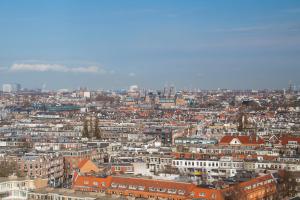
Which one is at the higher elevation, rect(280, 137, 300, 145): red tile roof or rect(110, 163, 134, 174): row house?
rect(280, 137, 300, 145): red tile roof

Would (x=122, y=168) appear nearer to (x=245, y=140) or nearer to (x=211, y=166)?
(x=211, y=166)

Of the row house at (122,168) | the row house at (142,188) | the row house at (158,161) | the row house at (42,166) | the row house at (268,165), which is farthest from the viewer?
the row house at (158,161)

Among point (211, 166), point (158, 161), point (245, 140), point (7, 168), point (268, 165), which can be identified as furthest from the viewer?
point (245, 140)

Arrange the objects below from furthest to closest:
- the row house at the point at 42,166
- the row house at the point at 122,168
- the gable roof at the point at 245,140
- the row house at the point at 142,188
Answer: the gable roof at the point at 245,140
the row house at the point at 42,166
the row house at the point at 122,168
the row house at the point at 142,188

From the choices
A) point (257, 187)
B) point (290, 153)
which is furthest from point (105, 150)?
point (257, 187)

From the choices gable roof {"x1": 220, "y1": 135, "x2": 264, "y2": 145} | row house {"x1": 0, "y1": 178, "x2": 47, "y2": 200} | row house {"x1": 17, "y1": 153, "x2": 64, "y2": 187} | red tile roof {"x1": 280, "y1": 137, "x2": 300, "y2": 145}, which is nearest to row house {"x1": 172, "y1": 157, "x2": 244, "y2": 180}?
row house {"x1": 17, "y1": 153, "x2": 64, "y2": 187}

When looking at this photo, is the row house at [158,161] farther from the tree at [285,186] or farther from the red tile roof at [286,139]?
the red tile roof at [286,139]

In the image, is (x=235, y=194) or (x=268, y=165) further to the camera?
(x=268, y=165)

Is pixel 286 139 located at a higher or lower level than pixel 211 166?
higher

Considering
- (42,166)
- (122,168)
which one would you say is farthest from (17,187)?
(42,166)

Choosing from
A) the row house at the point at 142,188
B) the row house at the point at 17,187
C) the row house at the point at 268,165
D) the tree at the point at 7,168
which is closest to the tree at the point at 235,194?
the row house at the point at 142,188

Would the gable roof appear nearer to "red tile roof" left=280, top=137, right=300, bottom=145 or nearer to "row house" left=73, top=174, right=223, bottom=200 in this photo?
"red tile roof" left=280, top=137, right=300, bottom=145

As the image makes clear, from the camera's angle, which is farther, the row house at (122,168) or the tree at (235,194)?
the row house at (122,168)
